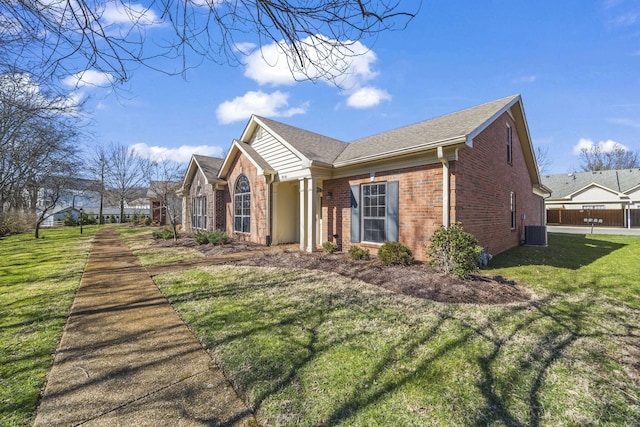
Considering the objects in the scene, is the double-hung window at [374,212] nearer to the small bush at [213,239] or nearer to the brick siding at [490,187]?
the brick siding at [490,187]

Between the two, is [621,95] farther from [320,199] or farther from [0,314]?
[0,314]

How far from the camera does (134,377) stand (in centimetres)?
278

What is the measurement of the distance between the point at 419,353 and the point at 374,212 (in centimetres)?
619

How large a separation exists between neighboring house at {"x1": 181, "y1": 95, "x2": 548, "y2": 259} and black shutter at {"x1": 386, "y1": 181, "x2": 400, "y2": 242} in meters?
0.03

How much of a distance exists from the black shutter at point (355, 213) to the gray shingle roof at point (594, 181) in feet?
100

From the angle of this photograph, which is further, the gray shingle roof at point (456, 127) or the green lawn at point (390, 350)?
the gray shingle roof at point (456, 127)

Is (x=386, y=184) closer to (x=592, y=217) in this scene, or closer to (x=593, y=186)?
(x=592, y=217)

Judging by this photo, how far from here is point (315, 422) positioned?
2.14 meters

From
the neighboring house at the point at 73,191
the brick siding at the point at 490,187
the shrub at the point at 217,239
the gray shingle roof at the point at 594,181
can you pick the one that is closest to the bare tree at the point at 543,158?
the gray shingle roof at the point at 594,181

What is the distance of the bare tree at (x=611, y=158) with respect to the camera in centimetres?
3872

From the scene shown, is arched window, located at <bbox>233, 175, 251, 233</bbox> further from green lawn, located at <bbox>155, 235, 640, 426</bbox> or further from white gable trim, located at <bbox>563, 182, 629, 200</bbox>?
white gable trim, located at <bbox>563, 182, 629, 200</bbox>

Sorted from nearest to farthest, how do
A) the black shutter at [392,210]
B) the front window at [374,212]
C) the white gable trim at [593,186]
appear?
the black shutter at [392,210] < the front window at [374,212] < the white gable trim at [593,186]

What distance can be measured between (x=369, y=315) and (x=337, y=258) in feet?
14.8

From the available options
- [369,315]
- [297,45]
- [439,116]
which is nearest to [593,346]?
[369,315]
